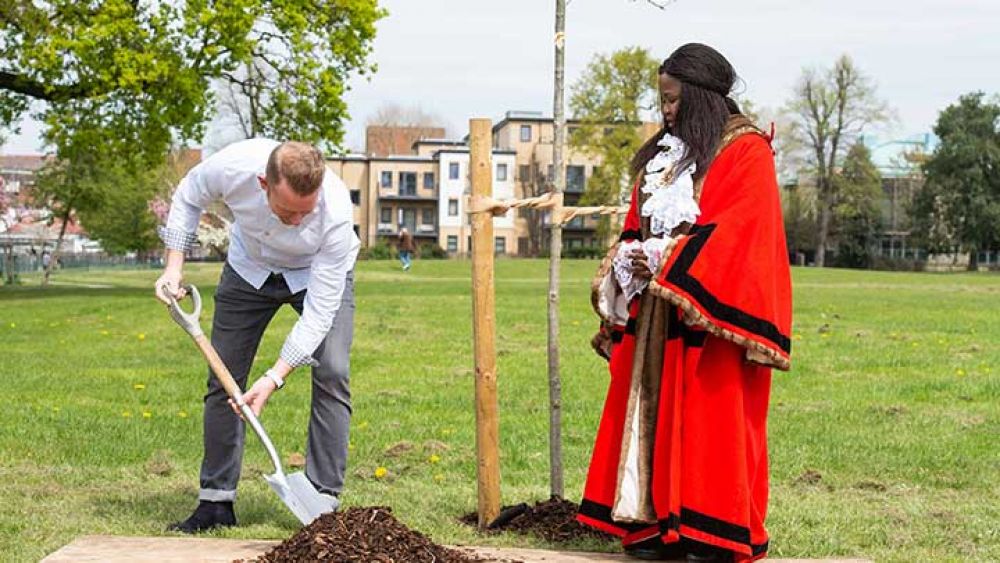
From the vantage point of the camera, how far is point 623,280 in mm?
5027

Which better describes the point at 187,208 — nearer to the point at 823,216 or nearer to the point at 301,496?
the point at 301,496

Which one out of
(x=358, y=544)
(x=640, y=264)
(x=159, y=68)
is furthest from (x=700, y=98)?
(x=159, y=68)

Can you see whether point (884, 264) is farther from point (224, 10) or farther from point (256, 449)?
point (256, 449)

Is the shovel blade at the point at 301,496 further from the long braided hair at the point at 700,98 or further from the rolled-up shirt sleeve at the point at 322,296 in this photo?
the long braided hair at the point at 700,98

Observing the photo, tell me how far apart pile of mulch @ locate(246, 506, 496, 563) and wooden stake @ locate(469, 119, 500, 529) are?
92 centimetres

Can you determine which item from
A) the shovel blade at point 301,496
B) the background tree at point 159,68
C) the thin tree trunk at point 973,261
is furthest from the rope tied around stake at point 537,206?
the thin tree trunk at point 973,261

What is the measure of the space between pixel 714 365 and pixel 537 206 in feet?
4.25

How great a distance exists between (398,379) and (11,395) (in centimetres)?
330

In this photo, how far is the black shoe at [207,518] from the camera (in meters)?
5.52

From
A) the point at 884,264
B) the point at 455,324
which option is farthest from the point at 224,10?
the point at 884,264

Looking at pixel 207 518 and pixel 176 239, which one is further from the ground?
pixel 176 239

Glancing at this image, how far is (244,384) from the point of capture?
5703 mm

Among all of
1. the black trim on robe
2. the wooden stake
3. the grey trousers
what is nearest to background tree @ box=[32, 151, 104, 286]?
the grey trousers

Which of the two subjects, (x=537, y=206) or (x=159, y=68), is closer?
(x=537, y=206)
